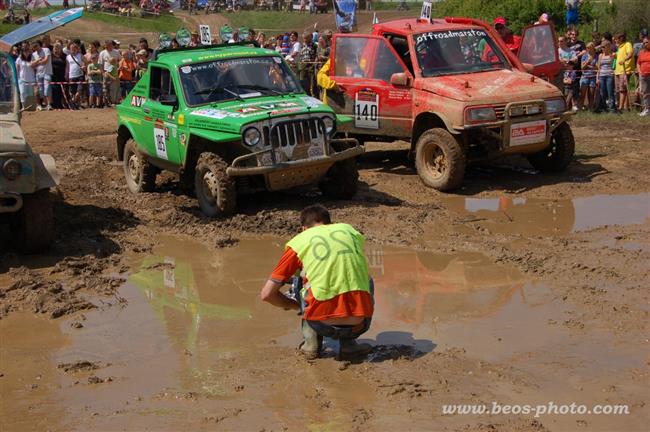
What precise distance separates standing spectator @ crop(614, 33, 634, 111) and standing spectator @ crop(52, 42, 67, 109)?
40.0 feet

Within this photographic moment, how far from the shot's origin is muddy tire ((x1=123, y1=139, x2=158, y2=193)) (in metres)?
12.5

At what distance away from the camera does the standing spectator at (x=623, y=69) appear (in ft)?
58.9

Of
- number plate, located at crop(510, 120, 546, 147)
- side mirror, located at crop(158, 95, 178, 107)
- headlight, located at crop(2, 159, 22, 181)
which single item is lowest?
number plate, located at crop(510, 120, 546, 147)

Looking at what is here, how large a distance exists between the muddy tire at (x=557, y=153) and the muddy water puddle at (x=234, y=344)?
13.3 feet

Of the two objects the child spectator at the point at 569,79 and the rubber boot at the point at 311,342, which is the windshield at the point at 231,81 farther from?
the child spectator at the point at 569,79

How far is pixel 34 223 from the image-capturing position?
937cm

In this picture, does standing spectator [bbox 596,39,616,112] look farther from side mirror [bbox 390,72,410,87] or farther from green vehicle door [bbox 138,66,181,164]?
green vehicle door [bbox 138,66,181,164]

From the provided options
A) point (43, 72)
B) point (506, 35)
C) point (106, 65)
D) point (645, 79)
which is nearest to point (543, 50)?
point (506, 35)

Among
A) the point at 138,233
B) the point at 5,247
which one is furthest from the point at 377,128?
the point at 5,247

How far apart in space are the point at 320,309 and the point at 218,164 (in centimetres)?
463

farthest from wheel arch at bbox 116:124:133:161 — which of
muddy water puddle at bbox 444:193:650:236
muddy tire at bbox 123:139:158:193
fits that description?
Answer: muddy water puddle at bbox 444:193:650:236

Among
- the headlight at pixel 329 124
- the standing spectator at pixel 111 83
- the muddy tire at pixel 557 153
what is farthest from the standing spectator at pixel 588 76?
the standing spectator at pixel 111 83

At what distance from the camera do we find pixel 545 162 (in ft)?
42.6

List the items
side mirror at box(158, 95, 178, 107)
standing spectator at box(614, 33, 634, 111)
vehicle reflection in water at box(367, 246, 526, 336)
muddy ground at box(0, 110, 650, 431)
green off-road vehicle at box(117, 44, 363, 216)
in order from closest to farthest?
muddy ground at box(0, 110, 650, 431)
vehicle reflection in water at box(367, 246, 526, 336)
green off-road vehicle at box(117, 44, 363, 216)
side mirror at box(158, 95, 178, 107)
standing spectator at box(614, 33, 634, 111)
